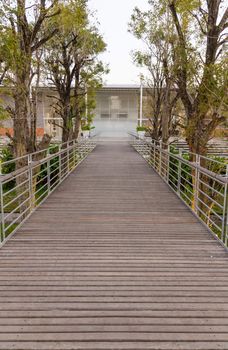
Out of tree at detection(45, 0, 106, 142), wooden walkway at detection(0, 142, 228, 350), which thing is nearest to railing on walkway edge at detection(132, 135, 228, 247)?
wooden walkway at detection(0, 142, 228, 350)

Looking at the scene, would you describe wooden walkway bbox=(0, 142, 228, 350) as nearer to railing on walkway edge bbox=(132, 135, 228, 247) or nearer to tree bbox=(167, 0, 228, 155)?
railing on walkway edge bbox=(132, 135, 228, 247)

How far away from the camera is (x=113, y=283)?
10.9ft

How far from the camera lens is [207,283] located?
336cm

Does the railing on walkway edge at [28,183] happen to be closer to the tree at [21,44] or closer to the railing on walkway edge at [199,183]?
the tree at [21,44]

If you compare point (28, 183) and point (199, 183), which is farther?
point (199, 183)

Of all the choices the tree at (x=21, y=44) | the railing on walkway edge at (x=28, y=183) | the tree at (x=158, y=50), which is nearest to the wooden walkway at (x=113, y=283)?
the railing on walkway edge at (x=28, y=183)

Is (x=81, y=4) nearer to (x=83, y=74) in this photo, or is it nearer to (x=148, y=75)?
(x=83, y=74)

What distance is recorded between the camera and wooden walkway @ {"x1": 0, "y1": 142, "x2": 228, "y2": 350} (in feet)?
8.38

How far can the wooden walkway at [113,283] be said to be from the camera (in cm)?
255

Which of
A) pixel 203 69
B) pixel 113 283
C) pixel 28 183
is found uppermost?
pixel 203 69

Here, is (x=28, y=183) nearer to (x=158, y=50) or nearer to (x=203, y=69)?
(x=203, y=69)

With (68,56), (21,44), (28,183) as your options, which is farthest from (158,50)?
(28,183)

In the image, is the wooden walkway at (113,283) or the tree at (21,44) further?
the tree at (21,44)

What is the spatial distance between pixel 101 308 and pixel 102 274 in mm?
642
